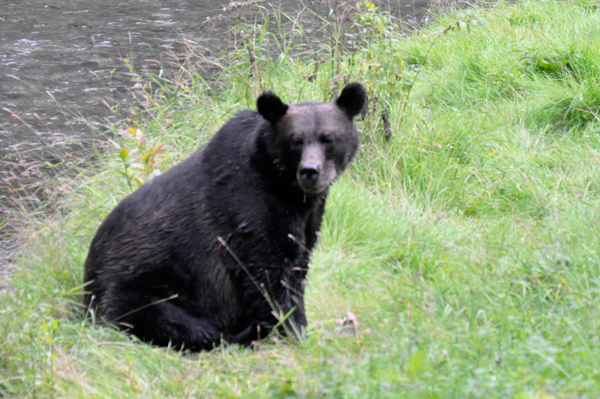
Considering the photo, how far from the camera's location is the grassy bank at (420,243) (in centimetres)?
274

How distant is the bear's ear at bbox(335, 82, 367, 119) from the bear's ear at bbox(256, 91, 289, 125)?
1.29 ft

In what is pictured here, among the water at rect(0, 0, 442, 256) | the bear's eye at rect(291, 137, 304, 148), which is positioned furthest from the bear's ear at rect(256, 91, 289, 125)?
the water at rect(0, 0, 442, 256)

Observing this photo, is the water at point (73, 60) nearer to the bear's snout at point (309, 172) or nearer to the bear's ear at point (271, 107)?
the bear's ear at point (271, 107)

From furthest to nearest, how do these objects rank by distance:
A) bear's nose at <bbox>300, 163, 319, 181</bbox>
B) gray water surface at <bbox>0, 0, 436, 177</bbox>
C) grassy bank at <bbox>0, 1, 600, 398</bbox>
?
gray water surface at <bbox>0, 0, 436, 177</bbox>
bear's nose at <bbox>300, 163, 319, 181</bbox>
grassy bank at <bbox>0, 1, 600, 398</bbox>

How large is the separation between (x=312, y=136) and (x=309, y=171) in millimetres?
274

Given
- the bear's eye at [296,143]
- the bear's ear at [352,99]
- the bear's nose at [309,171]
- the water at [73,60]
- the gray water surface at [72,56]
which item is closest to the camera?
the bear's nose at [309,171]

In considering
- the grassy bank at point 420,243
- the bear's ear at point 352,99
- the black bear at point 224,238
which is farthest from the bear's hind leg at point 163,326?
the bear's ear at point 352,99

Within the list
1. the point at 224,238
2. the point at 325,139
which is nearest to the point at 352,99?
the point at 325,139

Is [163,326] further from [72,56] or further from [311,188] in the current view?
[72,56]

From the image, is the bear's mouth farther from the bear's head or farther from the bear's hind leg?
the bear's hind leg

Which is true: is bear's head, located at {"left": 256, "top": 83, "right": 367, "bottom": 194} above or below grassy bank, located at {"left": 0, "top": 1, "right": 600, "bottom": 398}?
above

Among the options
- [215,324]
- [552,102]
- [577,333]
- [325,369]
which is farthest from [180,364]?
[552,102]

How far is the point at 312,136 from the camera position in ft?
12.7

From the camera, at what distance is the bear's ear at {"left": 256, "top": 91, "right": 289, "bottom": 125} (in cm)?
385
